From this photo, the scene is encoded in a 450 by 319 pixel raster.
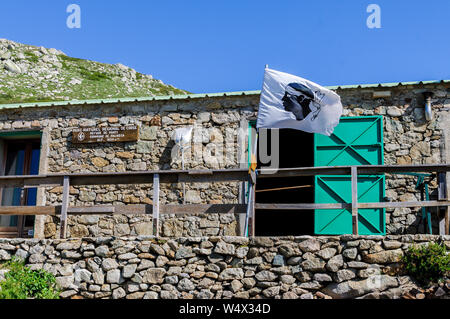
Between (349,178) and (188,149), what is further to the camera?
(188,149)

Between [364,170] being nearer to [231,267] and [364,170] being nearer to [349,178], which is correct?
[231,267]

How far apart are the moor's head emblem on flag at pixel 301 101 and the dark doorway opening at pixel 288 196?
4.25 metres

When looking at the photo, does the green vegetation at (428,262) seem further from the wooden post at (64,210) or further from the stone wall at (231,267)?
the wooden post at (64,210)

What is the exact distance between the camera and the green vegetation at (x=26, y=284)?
20.1 ft

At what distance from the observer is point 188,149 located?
30.6 feet

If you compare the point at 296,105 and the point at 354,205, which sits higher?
the point at 296,105

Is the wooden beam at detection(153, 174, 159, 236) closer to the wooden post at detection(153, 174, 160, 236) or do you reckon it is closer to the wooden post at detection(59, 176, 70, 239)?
the wooden post at detection(153, 174, 160, 236)

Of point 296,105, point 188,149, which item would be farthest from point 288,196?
point 296,105

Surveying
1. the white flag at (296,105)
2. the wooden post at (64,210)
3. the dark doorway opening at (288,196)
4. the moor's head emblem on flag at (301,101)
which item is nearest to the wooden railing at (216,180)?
the wooden post at (64,210)

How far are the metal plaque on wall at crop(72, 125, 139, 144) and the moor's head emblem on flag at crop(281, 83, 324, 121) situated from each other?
3.13 metres

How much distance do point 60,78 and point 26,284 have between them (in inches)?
1557

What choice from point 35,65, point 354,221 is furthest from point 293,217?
point 35,65

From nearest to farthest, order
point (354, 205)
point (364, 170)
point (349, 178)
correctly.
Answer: point (354, 205) → point (364, 170) → point (349, 178)
